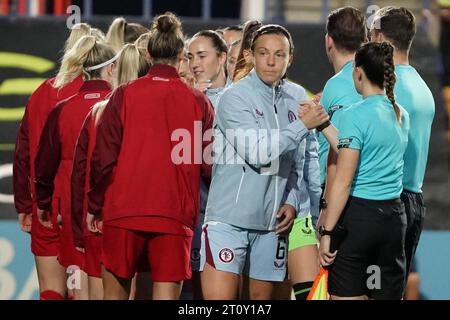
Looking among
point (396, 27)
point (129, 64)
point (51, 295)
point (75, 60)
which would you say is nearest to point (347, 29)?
point (396, 27)

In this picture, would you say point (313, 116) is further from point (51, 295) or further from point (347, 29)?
point (51, 295)

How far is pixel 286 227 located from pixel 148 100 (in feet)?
3.33

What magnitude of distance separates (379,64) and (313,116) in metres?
0.43

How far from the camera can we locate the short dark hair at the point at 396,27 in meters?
7.00

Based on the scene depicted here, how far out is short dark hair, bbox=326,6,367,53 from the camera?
23.2 ft

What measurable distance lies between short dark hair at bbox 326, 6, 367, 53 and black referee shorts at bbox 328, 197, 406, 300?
1017mm

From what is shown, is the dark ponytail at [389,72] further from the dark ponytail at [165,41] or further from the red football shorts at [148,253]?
the red football shorts at [148,253]

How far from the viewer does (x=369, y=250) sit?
647 centimetres

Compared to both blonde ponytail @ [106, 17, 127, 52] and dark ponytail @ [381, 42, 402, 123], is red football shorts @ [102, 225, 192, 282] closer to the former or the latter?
dark ponytail @ [381, 42, 402, 123]

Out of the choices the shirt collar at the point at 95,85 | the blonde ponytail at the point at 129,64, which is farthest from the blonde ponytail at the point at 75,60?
the blonde ponytail at the point at 129,64

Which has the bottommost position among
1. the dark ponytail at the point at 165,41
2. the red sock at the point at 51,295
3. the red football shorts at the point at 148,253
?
the red sock at the point at 51,295

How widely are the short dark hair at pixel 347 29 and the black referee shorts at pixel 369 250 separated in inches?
40.0

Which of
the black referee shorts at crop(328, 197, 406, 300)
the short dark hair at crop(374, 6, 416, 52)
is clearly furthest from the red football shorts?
the short dark hair at crop(374, 6, 416, 52)
